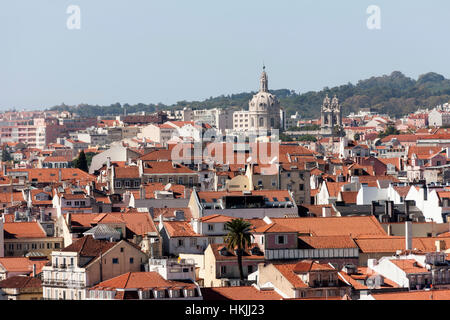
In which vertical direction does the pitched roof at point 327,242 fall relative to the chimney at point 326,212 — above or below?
above

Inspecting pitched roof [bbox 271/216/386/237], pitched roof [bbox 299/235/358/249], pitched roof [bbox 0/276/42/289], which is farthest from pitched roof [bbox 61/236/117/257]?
pitched roof [bbox 271/216/386/237]

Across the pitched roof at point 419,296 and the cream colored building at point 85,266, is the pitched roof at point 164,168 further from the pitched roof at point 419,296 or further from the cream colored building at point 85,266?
the pitched roof at point 419,296

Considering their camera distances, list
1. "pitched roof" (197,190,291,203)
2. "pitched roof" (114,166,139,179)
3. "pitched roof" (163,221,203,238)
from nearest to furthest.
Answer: "pitched roof" (163,221,203,238) < "pitched roof" (197,190,291,203) < "pitched roof" (114,166,139,179)

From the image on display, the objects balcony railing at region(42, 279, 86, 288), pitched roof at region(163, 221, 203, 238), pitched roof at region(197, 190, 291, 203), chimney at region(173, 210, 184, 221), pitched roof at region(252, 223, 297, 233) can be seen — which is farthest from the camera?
pitched roof at region(197, 190, 291, 203)

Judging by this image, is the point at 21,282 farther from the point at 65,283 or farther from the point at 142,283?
the point at 142,283

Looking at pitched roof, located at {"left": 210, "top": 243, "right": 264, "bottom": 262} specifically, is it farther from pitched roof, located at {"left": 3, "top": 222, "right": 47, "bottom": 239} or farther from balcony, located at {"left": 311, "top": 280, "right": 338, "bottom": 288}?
pitched roof, located at {"left": 3, "top": 222, "right": 47, "bottom": 239}

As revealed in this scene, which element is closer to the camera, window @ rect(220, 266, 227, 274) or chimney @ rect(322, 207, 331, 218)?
window @ rect(220, 266, 227, 274)

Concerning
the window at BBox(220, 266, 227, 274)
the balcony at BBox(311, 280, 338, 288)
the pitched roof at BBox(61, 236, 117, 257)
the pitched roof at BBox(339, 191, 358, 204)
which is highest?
the pitched roof at BBox(61, 236, 117, 257)

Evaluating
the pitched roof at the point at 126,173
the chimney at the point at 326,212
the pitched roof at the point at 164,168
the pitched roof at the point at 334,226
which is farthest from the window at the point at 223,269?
the pitched roof at the point at 164,168

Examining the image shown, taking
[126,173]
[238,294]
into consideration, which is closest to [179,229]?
[238,294]

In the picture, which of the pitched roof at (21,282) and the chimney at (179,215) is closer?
the pitched roof at (21,282)

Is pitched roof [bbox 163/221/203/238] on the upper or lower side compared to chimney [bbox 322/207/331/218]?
upper

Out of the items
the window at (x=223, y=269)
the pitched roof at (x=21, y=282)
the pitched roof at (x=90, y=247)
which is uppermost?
the pitched roof at (x=90, y=247)
